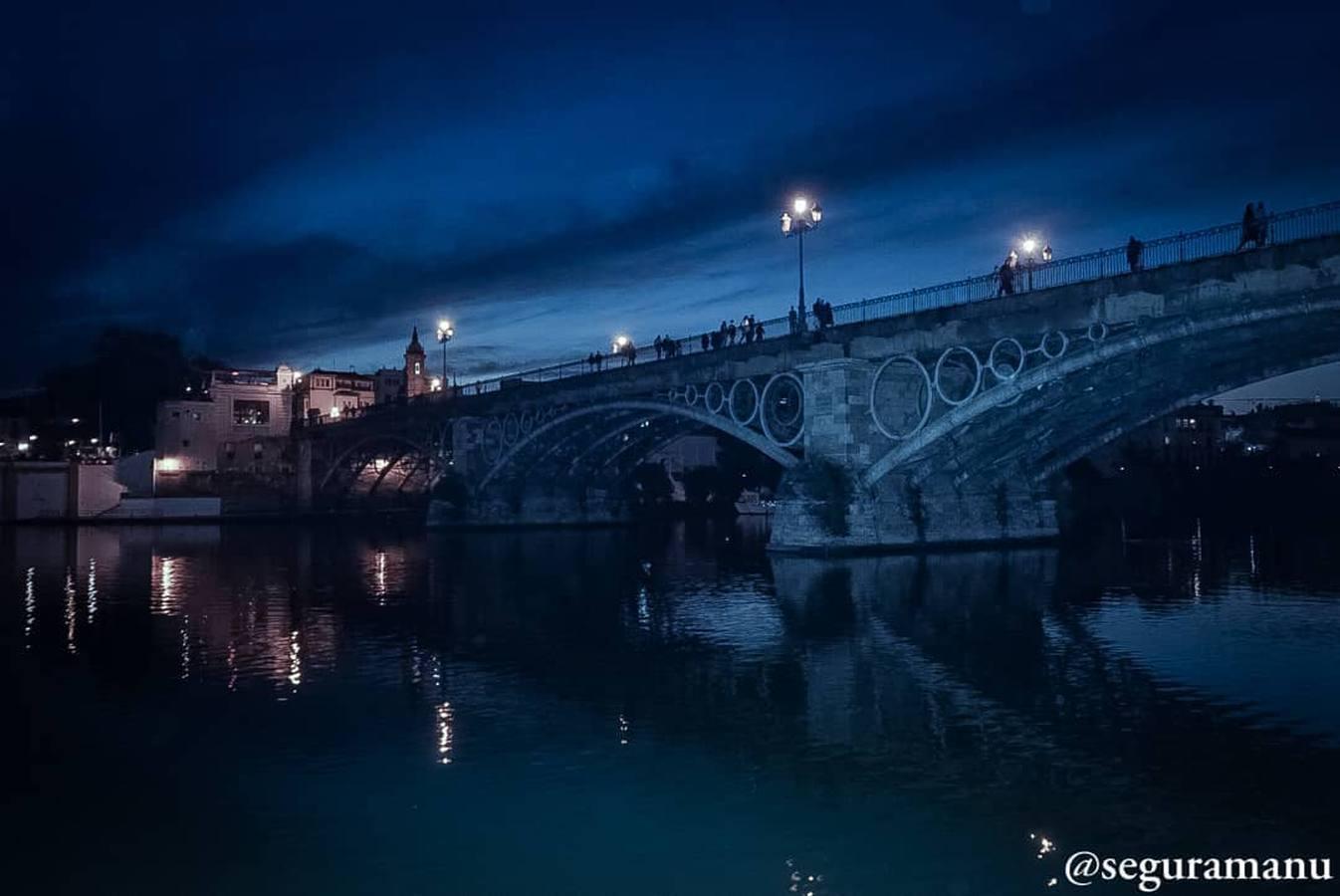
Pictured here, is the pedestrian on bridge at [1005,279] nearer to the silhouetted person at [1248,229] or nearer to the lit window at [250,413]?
the silhouetted person at [1248,229]

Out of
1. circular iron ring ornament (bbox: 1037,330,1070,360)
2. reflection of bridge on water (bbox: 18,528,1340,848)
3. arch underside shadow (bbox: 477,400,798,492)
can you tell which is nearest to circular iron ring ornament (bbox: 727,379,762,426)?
arch underside shadow (bbox: 477,400,798,492)

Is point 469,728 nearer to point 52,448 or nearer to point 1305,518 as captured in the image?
point 1305,518

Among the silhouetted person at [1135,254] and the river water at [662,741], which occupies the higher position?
the silhouetted person at [1135,254]

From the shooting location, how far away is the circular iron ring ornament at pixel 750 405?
44.1 m

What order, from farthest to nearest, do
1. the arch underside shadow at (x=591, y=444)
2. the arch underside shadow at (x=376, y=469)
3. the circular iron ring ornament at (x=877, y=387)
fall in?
the arch underside shadow at (x=376, y=469)
the arch underside shadow at (x=591, y=444)
the circular iron ring ornament at (x=877, y=387)

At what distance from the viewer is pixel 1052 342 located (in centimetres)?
3266

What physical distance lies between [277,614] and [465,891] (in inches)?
713

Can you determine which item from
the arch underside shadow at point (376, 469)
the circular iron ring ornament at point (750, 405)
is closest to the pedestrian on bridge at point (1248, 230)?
the circular iron ring ornament at point (750, 405)

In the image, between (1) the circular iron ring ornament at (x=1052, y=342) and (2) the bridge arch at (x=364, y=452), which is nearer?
(1) the circular iron ring ornament at (x=1052, y=342)

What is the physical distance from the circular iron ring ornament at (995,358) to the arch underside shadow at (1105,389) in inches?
12.0

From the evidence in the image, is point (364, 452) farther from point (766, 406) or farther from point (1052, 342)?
point (1052, 342)

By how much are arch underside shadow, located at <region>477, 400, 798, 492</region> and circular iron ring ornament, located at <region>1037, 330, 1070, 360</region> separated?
687 inches

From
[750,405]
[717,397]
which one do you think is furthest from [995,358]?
[717,397]

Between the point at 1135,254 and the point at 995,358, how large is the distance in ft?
20.1
